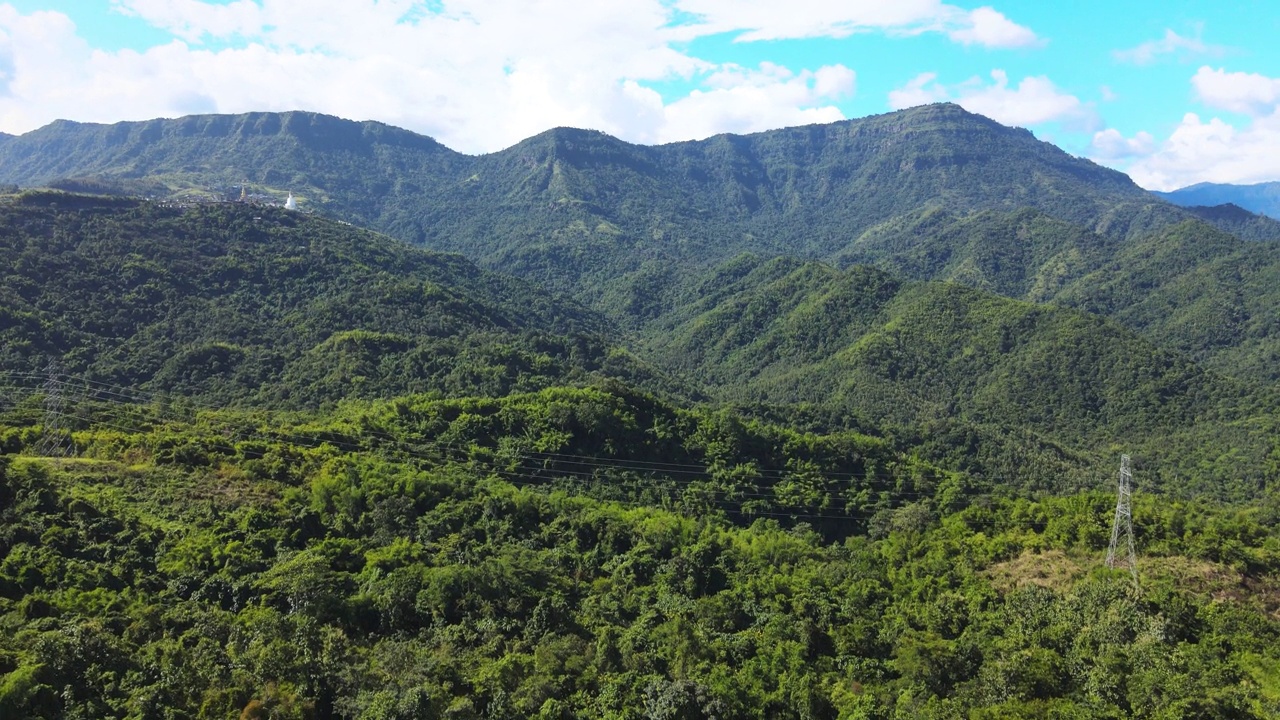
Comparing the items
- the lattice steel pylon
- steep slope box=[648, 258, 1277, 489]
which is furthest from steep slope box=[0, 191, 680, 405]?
the lattice steel pylon

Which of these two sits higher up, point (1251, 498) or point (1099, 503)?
point (1099, 503)

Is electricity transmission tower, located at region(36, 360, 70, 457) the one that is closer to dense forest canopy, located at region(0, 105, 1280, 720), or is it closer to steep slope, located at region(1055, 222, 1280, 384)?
dense forest canopy, located at region(0, 105, 1280, 720)

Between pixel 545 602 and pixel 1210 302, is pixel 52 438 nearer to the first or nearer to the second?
pixel 545 602

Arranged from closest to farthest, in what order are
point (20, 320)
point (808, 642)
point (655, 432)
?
point (808, 642) < point (655, 432) < point (20, 320)

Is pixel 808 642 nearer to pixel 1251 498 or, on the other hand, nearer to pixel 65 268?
pixel 1251 498

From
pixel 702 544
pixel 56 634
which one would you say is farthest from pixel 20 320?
pixel 702 544

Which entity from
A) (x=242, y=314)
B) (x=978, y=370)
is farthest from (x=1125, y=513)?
(x=242, y=314)
